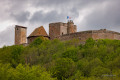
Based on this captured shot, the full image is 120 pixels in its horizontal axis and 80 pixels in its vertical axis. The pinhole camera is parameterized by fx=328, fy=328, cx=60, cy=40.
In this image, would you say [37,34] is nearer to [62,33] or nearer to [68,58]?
[62,33]

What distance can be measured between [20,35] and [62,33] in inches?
335

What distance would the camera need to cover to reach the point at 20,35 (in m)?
62.8

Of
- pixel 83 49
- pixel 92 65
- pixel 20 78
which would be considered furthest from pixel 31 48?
pixel 20 78

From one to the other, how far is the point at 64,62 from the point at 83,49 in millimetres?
7228

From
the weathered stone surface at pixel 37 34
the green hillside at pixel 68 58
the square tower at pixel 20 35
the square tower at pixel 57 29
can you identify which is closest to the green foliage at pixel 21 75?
the green hillside at pixel 68 58

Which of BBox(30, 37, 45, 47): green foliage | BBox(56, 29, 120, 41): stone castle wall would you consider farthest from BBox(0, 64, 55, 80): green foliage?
BBox(30, 37, 45, 47): green foliage

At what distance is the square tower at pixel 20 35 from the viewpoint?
62844mm

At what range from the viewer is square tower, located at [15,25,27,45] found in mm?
62844

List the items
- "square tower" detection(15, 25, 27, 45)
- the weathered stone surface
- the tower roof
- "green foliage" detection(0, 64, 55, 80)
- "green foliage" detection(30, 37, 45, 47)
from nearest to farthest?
"green foliage" detection(0, 64, 55, 80) → "green foliage" detection(30, 37, 45, 47) → the weathered stone surface → the tower roof → "square tower" detection(15, 25, 27, 45)

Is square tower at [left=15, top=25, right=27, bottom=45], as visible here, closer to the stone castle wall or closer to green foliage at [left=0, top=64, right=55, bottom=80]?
the stone castle wall

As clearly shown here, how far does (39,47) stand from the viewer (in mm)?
57781

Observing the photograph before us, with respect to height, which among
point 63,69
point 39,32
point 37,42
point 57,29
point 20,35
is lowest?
point 63,69

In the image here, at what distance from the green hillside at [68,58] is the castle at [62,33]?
0.95 meters

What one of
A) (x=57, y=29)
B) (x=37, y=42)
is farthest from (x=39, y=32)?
(x=57, y=29)
